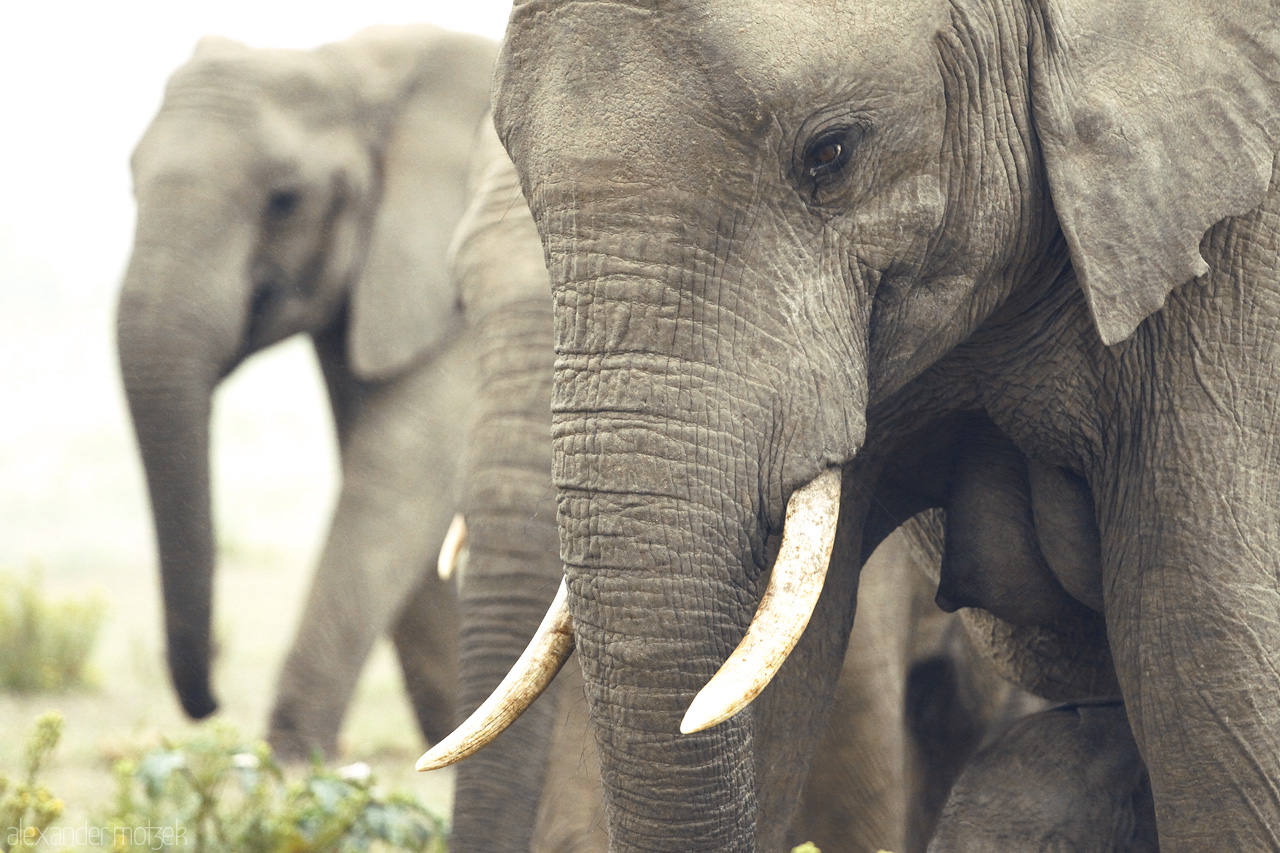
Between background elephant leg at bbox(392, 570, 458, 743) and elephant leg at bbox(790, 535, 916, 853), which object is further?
background elephant leg at bbox(392, 570, 458, 743)

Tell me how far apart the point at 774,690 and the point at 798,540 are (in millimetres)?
762

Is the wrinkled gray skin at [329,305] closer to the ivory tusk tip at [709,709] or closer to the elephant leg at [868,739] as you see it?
the elephant leg at [868,739]

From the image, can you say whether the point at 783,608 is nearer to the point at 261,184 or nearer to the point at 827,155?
the point at 827,155

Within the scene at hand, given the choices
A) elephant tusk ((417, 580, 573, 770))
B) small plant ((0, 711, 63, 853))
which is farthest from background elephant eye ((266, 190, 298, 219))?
elephant tusk ((417, 580, 573, 770))

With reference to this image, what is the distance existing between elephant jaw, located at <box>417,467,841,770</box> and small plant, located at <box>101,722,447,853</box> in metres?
1.48

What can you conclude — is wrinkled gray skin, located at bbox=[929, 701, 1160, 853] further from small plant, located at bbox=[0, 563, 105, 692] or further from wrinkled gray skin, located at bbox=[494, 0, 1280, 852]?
small plant, located at bbox=[0, 563, 105, 692]

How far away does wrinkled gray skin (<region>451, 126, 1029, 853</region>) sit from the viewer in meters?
3.13

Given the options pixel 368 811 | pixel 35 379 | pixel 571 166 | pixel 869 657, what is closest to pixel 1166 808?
pixel 571 166

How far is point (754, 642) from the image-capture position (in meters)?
1.96

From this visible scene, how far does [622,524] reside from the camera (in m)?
2.00

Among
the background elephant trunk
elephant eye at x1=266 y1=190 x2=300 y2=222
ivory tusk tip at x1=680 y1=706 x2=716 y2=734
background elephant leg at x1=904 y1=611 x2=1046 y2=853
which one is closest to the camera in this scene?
ivory tusk tip at x1=680 y1=706 x2=716 y2=734

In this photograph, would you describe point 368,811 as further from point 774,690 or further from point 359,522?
point 359,522

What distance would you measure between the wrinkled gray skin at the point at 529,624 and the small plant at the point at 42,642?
12.9ft

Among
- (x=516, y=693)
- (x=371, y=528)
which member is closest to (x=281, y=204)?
(x=371, y=528)
